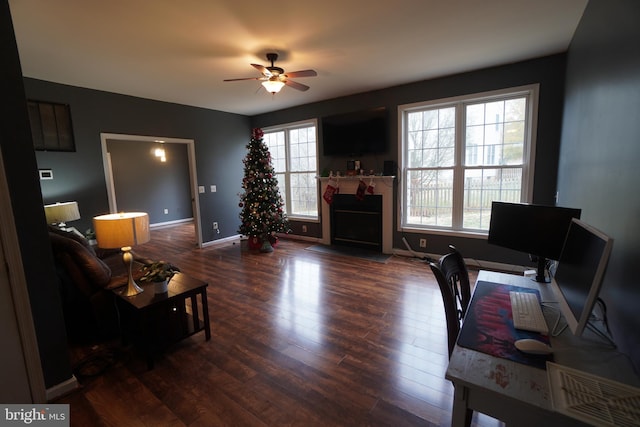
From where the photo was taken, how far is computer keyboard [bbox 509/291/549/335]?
48.9 inches

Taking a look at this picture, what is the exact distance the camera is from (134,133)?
461 centimetres

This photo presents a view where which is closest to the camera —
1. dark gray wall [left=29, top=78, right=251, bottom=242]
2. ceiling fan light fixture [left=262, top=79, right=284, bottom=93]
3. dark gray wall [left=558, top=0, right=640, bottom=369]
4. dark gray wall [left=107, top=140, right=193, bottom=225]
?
dark gray wall [left=558, top=0, right=640, bottom=369]

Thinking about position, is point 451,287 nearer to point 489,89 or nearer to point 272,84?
point 272,84

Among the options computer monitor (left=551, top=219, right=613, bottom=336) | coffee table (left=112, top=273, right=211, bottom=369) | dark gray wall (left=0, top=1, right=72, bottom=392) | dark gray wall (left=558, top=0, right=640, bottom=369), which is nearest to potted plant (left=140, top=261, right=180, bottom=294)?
coffee table (left=112, top=273, right=211, bottom=369)

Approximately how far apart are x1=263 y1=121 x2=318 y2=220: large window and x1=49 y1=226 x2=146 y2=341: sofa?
3.63m

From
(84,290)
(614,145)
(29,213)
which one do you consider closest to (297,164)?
(84,290)

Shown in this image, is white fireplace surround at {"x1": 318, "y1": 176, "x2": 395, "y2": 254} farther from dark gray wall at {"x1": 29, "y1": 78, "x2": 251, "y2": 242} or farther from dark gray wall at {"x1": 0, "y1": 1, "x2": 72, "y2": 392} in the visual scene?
dark gray wall at {"x1": 0, "y1": 1, "x2": 72, "y2": 392}

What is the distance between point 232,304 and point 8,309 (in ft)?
5.75

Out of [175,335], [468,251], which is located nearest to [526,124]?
[468,251]

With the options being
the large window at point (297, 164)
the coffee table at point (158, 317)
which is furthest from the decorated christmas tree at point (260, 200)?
the coffee table at point (158, 317)

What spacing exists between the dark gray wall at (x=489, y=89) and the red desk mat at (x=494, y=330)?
2554mm

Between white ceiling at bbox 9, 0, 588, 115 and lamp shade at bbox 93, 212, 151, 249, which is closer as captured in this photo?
lamp shade at bbox 93, 212, 151, 249

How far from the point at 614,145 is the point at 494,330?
4.00ft

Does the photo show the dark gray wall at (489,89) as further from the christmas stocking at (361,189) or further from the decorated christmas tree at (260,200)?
the decorated christmas tree at (260,200)
